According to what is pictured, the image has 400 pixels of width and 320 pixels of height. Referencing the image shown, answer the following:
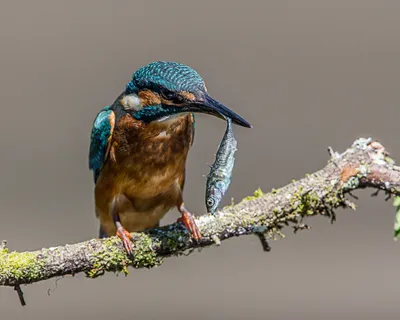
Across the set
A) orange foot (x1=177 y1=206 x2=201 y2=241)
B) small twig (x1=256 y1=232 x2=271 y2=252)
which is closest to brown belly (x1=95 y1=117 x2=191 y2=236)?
orange foot (x1=177 y1=206 x2=201 y2=241)

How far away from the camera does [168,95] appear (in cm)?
234

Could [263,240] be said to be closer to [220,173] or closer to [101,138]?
[220,173]

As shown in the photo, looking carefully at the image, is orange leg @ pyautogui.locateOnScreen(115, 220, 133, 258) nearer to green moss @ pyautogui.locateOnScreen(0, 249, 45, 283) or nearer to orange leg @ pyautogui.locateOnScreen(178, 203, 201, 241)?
orange leg @ pyautogui.locateOnScreen(178, 203, 201, 241)

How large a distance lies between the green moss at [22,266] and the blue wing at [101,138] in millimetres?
815

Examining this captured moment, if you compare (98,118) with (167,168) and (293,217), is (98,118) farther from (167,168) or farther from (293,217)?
(293,217)

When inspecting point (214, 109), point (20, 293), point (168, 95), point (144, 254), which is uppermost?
point (168, 95)

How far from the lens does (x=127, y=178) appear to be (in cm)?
264

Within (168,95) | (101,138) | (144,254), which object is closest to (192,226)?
(144,254)

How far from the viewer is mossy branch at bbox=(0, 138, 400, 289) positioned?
1.95 meters

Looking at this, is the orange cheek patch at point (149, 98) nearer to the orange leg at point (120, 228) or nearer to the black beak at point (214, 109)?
the black beak at point (214, 109)

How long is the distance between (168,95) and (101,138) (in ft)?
1.63

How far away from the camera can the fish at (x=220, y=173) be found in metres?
2.09

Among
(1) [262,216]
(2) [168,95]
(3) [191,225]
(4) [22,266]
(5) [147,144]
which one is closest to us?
(4) [22,266]

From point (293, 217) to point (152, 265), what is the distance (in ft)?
1.67
